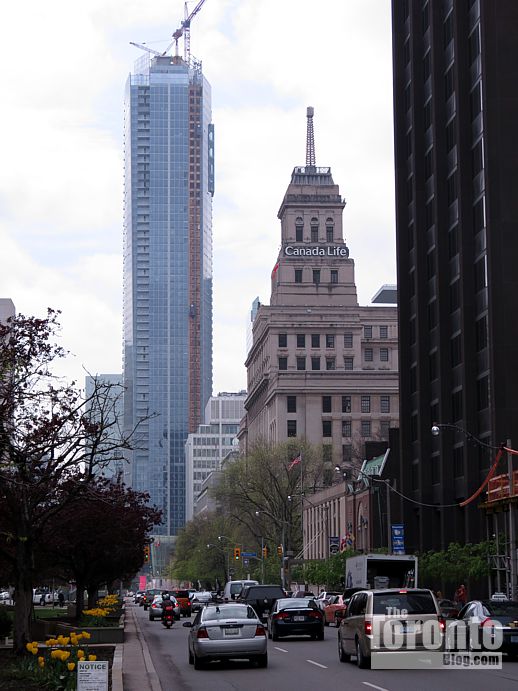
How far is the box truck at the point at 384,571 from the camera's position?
58.0 m

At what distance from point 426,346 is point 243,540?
52.8 meters

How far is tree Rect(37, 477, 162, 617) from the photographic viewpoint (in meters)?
44.4

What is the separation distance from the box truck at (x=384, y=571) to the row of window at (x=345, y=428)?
91.3 meters

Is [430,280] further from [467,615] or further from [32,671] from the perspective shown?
[32,671]

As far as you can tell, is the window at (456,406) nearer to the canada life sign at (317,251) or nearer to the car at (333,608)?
the car at (333,608)

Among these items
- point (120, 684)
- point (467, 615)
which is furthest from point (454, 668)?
point (120, 684)

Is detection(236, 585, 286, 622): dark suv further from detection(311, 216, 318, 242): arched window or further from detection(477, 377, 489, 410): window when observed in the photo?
detection(311, 216, 318, 242): arched window

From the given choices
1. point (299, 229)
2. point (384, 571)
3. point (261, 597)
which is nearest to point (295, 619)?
point (261, 597)

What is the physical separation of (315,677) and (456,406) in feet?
173

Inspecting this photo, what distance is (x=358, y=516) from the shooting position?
323 feet

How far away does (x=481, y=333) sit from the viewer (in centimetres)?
7112

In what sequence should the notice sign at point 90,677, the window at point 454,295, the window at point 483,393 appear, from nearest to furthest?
the notice sign at point 90,677 → the window at point 483,393 → the window at point 454,295

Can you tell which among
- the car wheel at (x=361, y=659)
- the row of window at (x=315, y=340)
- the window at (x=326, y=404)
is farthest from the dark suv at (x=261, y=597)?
the row of window at (x=315, y=340)

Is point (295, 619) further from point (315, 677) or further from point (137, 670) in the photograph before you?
point (315, 677)
